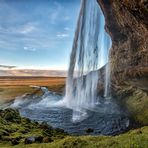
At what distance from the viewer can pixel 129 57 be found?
56375 millimetres

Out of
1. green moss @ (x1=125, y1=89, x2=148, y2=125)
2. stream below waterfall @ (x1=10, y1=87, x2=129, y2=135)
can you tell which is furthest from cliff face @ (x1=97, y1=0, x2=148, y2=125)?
stream below waterfall @ (x1=10, y1=87, x2=129, y2=135)

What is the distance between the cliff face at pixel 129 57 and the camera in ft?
150

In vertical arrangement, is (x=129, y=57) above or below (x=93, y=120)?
above

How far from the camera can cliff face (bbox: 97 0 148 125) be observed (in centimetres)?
4562

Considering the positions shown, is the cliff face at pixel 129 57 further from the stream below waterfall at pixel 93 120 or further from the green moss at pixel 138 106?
the stream below waterfall at pixel 93 120

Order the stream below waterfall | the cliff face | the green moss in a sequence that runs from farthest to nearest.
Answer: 1. the cliff face
2. the green moss
3. the stream below waterfall

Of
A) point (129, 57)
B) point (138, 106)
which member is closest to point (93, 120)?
point (138, 106)

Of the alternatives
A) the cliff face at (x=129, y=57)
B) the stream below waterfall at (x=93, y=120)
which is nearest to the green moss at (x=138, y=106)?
the cliff face at (x=129, y=57)

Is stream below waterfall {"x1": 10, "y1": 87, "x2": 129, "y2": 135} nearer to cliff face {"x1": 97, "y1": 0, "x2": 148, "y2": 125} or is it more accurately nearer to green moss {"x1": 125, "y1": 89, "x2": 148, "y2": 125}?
green moss {"x1": 125, "y1": 89, "x2": 148, "y2": 125}

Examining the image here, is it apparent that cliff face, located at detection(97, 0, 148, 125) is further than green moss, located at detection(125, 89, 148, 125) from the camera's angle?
Yes

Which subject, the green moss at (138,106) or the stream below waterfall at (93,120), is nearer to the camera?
the stream below waterfall at (93,120)

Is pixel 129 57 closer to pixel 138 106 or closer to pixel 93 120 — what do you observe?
pixel 138 106

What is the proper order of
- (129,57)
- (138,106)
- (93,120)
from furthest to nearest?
(129,57), (138,106), (93,120)

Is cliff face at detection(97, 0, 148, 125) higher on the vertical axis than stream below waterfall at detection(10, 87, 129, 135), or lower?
higher
